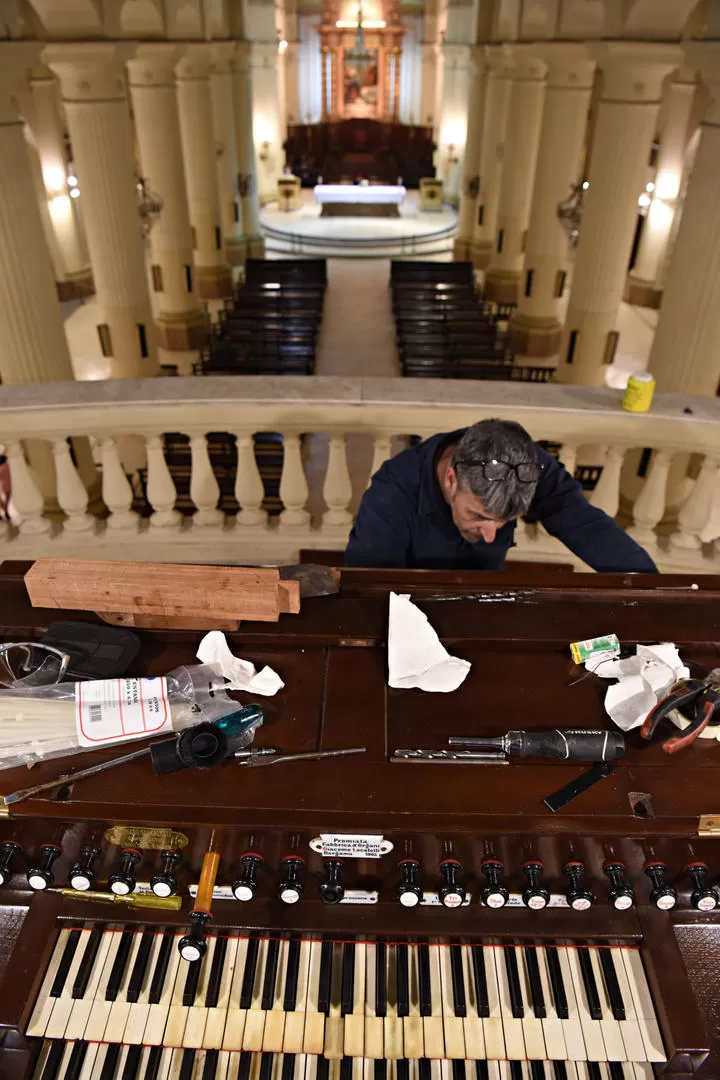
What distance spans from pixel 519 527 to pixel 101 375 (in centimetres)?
1117

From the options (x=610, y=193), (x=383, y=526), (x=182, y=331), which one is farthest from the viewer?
(x=182, y=331)

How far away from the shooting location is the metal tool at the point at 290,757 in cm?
197

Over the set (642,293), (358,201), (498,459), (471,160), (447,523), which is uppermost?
(498,459)

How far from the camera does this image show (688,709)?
2084 mm

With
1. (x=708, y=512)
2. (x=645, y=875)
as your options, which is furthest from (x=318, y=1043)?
(x=708, y=512)

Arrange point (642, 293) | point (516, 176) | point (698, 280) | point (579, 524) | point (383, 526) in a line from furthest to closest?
point (642, 293)
point (516, 176)
point (698, 280)
point (579, 524)
point (383, 526)

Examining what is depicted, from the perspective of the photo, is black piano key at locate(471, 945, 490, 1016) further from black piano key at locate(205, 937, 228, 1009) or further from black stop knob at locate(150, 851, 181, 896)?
black stop knob at locate(150, 851, 181, 896)

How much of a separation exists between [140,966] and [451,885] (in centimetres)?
89

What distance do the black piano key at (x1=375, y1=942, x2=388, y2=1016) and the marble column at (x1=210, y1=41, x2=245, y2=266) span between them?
16305mm

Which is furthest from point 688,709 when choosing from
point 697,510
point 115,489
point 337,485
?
point 115,489

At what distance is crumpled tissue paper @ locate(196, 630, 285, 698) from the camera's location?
7.07 ft

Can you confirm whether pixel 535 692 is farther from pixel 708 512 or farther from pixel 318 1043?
pixel 708 512

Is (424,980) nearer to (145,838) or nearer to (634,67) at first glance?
(145,838)

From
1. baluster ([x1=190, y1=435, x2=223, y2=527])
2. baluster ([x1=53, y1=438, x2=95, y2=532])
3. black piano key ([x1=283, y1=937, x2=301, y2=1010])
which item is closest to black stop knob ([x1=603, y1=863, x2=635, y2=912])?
black piano key ([x1=283, y1=937, x2=301, y2=1010])
